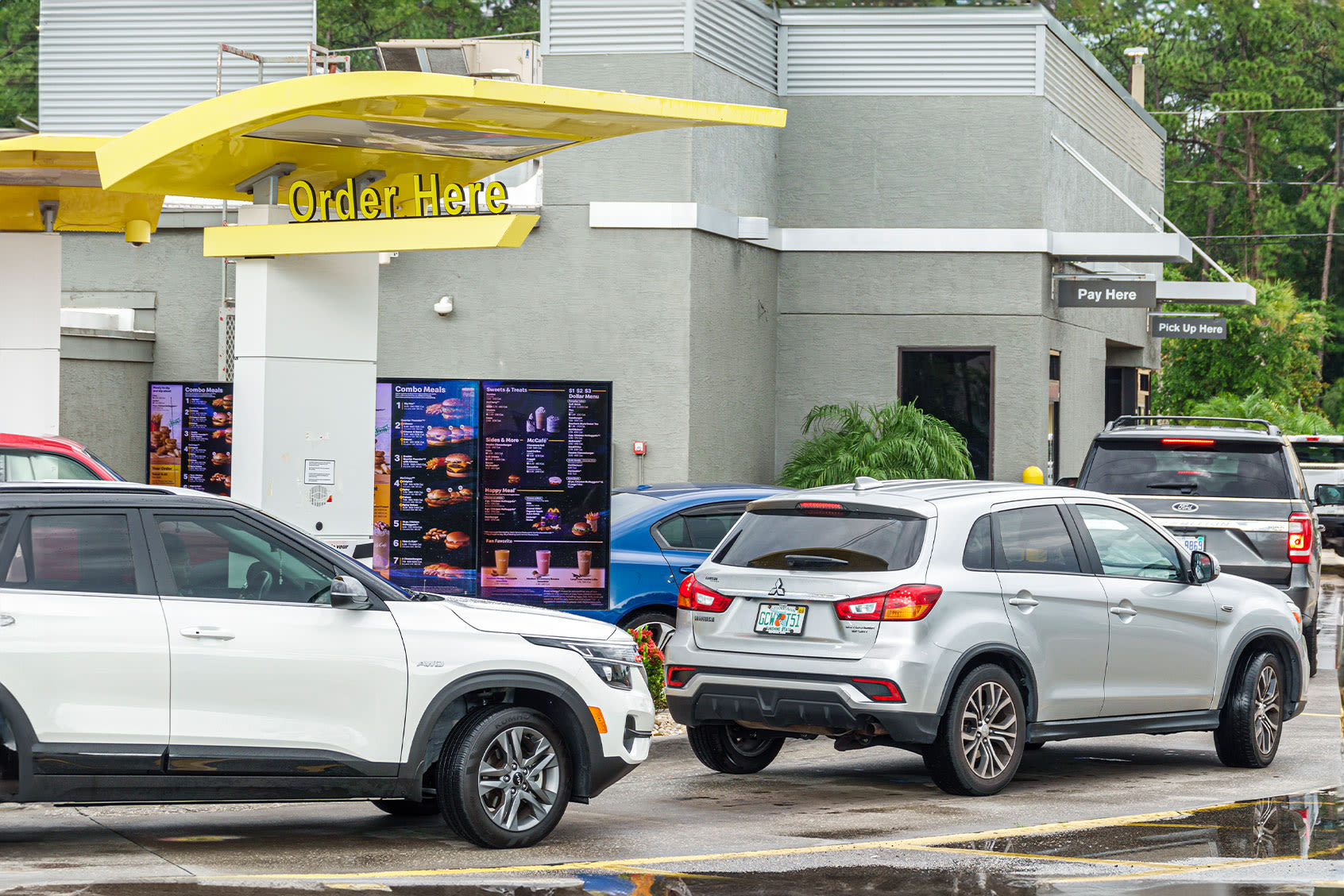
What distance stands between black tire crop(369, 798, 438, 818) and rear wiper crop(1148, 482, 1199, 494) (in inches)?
303

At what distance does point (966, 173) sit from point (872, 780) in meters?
13.5

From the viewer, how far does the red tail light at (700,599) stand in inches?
383

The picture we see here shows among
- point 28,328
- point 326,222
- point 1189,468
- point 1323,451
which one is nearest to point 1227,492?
point 1189,468

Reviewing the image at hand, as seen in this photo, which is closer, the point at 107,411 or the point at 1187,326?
the point at 107,411

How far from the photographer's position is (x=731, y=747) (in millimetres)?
10352

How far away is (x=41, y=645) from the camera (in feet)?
23.9

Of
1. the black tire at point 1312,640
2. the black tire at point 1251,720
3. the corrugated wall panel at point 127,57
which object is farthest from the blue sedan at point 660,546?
the corrugated wall panel at point 127,57

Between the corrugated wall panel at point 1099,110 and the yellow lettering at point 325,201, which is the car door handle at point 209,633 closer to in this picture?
the yellow lettering at point 325,201

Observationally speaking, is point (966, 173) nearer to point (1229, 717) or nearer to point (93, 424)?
point (93, 424)

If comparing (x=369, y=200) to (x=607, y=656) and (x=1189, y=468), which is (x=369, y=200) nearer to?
(x=607, y=656)

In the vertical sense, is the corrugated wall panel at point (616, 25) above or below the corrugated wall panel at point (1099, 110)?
below

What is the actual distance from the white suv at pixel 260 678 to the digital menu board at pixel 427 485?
501cm

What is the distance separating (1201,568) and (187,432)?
9.72 m

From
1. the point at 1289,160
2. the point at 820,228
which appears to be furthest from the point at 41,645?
the point at 1289,160
